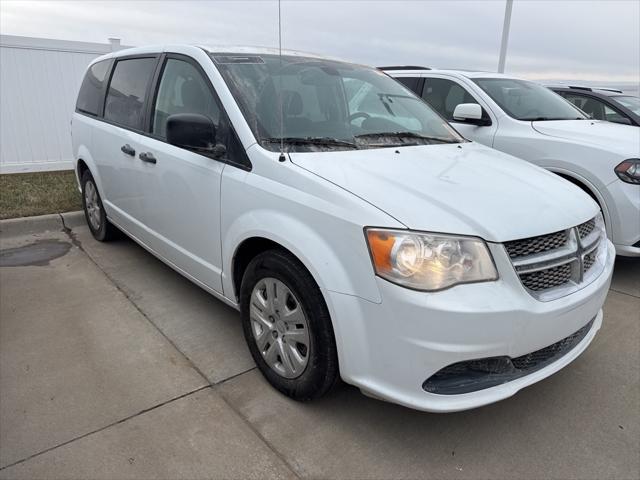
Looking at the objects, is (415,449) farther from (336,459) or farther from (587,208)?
(587,208)

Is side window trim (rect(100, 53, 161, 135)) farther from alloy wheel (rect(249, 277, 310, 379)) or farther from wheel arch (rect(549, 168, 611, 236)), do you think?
wheel arch (rect(549, 168, 611, 236))

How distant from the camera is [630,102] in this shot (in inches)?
311

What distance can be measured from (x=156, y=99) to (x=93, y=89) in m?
1.65

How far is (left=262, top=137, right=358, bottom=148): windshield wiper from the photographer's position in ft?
8.77

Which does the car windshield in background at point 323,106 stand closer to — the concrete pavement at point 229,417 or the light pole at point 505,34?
the concrete pavement at point 229,417

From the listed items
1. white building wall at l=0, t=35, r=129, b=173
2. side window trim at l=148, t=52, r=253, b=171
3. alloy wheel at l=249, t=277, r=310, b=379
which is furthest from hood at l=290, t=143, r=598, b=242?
white building wall at l=0, t=35, r=129, b=173

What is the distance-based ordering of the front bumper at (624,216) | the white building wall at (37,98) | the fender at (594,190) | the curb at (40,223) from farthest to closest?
1. the white building wall at (37,98)
2. the curb at (40,223)
3. the fender at (594,190)
4. the front bumper at (624,216)

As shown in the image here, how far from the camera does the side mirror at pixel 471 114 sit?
4.82m

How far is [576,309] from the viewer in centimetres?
228

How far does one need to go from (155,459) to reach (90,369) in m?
0.92

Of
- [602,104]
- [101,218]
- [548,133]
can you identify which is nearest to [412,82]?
[548,133]

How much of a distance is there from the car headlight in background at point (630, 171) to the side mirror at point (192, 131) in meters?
3.40

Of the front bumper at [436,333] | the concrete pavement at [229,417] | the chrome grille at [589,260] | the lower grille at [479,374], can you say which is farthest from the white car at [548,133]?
the lower grille at [479,374]

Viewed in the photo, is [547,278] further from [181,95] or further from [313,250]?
[181,95]
